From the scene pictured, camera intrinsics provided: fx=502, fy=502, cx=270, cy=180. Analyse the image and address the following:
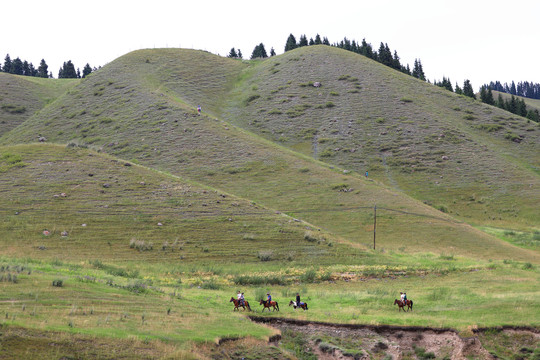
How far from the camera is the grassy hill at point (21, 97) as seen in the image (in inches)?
4151

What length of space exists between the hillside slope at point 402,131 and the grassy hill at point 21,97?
45097 mm

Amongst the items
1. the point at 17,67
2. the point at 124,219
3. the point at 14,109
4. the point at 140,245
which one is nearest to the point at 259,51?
the point at 17,67

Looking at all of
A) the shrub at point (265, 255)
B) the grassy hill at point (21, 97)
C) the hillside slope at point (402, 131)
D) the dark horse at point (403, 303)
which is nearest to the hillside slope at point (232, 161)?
the shrub at point (265, 255)

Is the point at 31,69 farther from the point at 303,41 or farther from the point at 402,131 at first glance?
the point at 402,131

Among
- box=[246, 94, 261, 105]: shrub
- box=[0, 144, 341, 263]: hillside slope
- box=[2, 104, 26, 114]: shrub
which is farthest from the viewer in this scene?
box=[2, 104, 26, 114]: shrub

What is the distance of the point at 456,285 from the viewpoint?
31.6m

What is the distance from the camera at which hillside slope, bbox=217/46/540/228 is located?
68.6 m

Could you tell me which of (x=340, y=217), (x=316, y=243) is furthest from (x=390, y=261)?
(x=340, y=217)

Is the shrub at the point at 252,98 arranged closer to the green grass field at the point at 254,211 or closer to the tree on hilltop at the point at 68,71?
the green grass field at the point at 254,211

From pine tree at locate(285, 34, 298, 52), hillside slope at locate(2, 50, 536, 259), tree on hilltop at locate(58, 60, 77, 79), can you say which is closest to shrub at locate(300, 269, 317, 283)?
hillside slope at locate(2, 50, 536, 259)

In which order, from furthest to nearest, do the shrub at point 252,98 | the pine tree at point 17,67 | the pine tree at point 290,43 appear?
the pine tree at point 17,67 < the pine tree at point 290,43 < the shrub at point 252,98

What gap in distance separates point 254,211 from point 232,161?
23425 millimetres

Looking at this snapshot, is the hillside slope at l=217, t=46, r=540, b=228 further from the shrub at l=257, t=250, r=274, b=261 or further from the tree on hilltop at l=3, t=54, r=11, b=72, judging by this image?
the tree on hilltop at l=3, t=54, r=11, b=72

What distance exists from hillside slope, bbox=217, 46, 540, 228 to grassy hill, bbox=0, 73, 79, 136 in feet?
148
